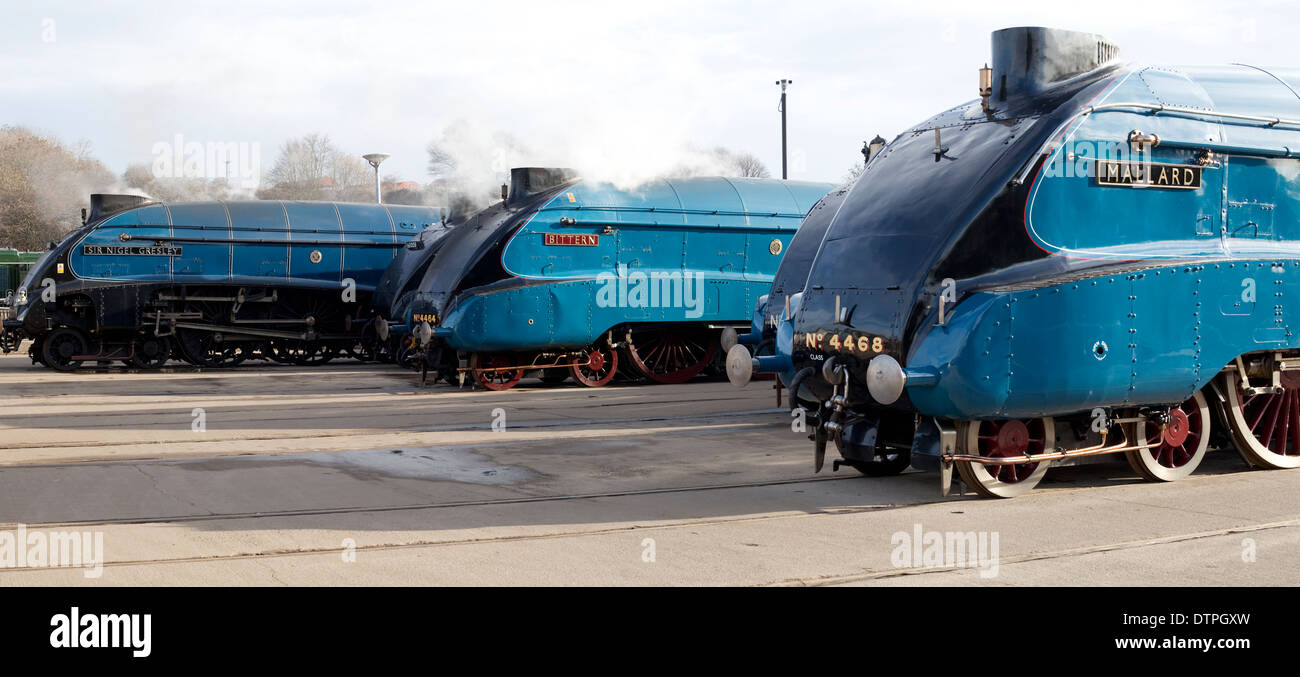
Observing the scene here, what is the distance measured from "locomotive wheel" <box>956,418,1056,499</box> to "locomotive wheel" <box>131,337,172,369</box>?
20.3 m

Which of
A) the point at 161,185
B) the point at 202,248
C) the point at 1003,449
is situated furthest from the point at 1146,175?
the point at 161,185

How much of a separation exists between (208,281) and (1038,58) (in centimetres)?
1980

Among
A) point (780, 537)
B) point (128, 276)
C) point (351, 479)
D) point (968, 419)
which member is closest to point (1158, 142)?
point (968, 419)

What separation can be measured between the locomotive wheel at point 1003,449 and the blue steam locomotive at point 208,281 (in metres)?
18.3

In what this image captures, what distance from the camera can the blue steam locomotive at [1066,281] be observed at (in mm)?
8531

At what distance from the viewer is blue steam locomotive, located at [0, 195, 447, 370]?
24.0 m

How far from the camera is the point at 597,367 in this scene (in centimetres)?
2038

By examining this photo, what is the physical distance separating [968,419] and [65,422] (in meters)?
11.3

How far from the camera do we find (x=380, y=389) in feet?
65.0

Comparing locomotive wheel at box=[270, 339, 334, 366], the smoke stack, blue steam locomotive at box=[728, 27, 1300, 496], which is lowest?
locomotive wheel at box=[270, 339, 334, 366]

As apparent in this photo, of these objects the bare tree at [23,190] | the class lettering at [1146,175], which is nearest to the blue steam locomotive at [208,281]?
the class lettering at [1146,175]

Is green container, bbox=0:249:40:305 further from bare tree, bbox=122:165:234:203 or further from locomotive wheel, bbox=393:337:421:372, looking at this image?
locomotive wheel, bbox=393:337:421:372

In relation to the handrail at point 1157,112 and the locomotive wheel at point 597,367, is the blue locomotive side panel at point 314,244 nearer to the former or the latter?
the locomotive wheel at point 597,367

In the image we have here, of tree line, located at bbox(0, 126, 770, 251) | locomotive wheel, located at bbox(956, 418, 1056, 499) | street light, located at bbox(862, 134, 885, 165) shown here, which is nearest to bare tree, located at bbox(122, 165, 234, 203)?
tree line, located at bbox(0, 126, 770, 251)
